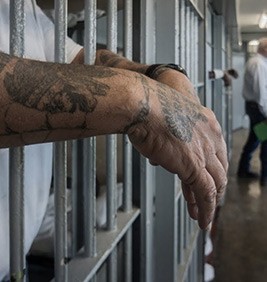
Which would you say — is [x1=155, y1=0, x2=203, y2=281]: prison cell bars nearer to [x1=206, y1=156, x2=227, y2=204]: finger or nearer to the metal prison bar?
the metal prison bar

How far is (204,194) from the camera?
68cm

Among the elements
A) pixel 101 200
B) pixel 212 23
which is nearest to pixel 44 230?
pixel 101 200

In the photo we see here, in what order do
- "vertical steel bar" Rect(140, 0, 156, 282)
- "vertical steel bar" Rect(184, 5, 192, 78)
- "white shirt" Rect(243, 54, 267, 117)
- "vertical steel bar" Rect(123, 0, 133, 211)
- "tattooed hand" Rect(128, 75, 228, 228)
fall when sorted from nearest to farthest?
"tattooed hand" Rect(128, 75, 228, 228), "vertical steel bar" Rect(123, 0, 133, 211), "vertical steel bar" Rect(140, 0, 156, 282), "vertical steel bar" Rect(184, 5, 192, 78), "white shirt" Rect(243, 54, 267, 117)

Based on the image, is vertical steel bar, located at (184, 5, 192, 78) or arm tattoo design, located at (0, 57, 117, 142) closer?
arm tattoo design, located at (0, 57, 117, 142)

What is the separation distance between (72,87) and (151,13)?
31.1 inches

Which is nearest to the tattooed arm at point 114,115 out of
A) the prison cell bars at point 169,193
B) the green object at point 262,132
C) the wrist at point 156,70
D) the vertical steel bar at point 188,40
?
the wrist at point 156,70

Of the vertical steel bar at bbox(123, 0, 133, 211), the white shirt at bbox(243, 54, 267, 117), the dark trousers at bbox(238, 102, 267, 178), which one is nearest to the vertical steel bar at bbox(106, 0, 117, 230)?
the vertical steel bar at bbox(123, 0, 133, 211)

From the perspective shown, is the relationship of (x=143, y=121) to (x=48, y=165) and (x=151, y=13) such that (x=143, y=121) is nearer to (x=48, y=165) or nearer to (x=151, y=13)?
(x=48, y=165)

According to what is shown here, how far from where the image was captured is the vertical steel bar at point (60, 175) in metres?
0.67

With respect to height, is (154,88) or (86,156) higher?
(154,88)

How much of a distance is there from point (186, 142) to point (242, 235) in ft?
8.88

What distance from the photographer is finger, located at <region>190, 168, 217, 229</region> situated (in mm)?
658

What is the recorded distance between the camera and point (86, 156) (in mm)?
808

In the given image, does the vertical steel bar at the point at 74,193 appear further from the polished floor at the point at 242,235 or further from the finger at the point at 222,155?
the polished floor at the point at 242,235
